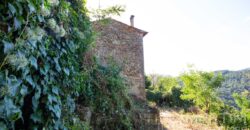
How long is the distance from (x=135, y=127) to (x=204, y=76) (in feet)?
34.8

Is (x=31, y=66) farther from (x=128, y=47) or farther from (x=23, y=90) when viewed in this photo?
(x=128, y=47)

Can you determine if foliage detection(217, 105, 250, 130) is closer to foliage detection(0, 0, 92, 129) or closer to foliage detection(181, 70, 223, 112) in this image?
foliage detection(181, 70, 223, 112)

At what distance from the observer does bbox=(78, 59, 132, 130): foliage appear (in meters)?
4.09

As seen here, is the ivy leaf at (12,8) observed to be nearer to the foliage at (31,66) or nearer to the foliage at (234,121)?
the foliage at (31,66)

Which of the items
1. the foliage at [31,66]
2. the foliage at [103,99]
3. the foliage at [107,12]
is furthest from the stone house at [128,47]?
the foliage at [31,66]

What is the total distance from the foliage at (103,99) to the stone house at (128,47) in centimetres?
587

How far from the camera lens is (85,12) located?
4.03 metres

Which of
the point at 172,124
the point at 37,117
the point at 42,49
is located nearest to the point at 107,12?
the point at 42,49

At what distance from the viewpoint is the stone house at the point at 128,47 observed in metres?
10.8

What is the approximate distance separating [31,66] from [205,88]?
44.5 ft

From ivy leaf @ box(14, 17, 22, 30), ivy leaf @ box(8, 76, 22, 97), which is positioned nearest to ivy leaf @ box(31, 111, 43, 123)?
ivy leaf @ box(8, 76, 22, 97)

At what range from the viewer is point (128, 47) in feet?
38.0

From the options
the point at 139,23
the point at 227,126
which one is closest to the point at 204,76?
the point at 227,126

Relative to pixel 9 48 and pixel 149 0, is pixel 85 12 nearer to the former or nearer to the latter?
pixel 149 0
